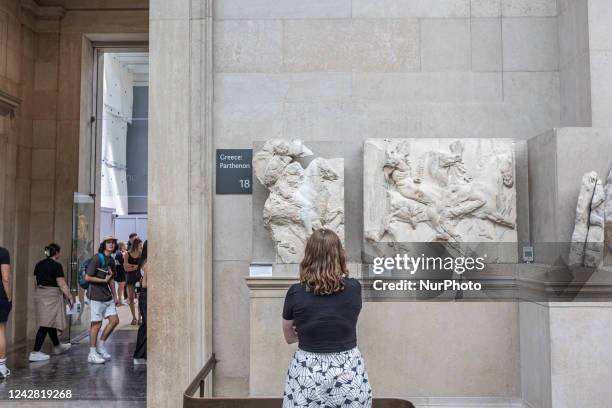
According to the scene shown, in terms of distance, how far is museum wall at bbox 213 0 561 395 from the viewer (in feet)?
19.0

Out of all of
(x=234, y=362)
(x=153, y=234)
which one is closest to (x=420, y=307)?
(x=234, y=362)

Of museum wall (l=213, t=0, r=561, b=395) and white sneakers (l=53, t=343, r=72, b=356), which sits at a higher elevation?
museum wall (l=213, t=0, r=561, b=395)

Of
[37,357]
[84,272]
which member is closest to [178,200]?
[84,272]

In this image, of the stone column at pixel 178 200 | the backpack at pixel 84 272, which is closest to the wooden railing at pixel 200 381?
the stone column at pixel 178 200

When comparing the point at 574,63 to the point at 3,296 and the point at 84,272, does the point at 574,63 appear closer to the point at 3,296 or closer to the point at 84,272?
the point at 3,296

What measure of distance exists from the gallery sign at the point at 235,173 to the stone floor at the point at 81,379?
2551mm

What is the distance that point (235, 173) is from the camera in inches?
224

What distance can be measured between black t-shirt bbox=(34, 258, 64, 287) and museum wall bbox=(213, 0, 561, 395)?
145 inches

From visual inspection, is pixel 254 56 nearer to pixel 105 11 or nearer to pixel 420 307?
pixel 420 307

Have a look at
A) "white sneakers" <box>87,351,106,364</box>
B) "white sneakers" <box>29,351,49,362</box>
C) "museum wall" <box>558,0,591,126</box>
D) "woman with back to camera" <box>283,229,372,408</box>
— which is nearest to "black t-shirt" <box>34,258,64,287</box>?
"white sneakers" <box>29,351,49,362</box>

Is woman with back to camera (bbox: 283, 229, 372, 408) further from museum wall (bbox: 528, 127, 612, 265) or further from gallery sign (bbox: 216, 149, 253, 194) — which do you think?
gallery sign (bbox: 216, 149, 253, 194)

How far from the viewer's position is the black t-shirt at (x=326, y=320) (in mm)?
3006

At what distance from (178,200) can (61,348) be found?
15.5 ft

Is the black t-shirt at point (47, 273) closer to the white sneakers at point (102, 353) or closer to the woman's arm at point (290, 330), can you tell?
the white sneakers at point (102, 353)
